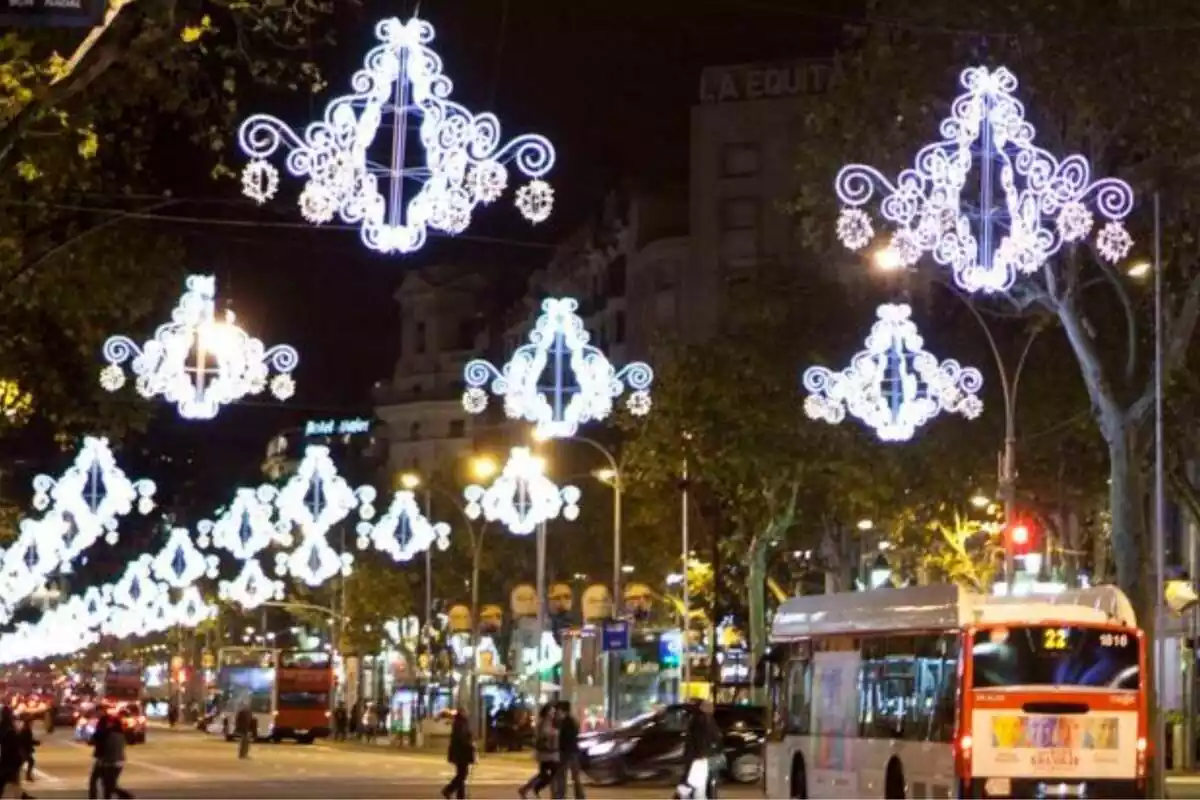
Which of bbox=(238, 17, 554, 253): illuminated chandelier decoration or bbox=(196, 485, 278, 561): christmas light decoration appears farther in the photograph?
bbox=(196, 485, 278, 561): christmas light decoration

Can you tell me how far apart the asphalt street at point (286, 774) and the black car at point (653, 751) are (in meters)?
0.50

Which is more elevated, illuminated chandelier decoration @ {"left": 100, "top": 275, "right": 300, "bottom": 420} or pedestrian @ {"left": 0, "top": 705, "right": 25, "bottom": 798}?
illuminated chandelier decoration @ {"left": 100, "top": 275, "right": 300, "bottom": 420}

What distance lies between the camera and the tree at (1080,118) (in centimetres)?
3077

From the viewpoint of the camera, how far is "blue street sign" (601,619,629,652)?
5459 centimetres

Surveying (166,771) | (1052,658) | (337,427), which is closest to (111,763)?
(1052,658)

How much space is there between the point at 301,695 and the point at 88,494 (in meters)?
35.4

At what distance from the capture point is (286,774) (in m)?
51.8

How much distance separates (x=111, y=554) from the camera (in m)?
108

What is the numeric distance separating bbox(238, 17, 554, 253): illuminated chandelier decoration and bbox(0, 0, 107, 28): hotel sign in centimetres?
776

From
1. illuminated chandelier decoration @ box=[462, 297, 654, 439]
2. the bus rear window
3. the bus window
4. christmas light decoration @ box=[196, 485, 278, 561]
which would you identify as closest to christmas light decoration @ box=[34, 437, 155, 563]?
christmas light decoration @ box=[196, 485, 278, 561]

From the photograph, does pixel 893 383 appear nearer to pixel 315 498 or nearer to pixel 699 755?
pixel 699 755

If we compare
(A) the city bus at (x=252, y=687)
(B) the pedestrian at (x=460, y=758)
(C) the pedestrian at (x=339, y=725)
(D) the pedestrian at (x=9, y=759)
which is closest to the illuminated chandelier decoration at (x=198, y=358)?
(D) the pedestrian at (x=9, y=759)

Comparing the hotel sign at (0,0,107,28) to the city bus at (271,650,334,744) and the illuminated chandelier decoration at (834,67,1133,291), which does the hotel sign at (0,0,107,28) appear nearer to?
the illuminated chandelier decoration at (834,67,1133,291)

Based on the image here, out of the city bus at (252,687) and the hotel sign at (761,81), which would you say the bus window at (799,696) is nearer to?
the city bus at (252,687)
